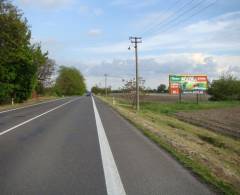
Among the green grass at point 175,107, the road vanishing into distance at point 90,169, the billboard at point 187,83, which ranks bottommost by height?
the green grass at point 175,107

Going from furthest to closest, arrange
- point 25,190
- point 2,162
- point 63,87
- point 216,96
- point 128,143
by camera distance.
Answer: point 63,87 < point 216,96 < point 128,143 < point 2,162 < point 25,190

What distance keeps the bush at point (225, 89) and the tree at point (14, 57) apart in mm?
35362

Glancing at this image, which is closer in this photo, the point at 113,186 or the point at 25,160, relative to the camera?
the point at 113,186

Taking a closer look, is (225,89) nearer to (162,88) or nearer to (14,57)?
(14,57)

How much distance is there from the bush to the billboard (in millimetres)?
6625

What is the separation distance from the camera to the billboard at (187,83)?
69.1 meters

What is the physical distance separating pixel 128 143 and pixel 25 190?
641 cm

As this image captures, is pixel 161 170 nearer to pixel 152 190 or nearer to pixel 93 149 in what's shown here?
pixel 152 190

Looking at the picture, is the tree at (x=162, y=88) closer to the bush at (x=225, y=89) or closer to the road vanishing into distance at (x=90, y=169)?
the bush at (x=225, y=89)

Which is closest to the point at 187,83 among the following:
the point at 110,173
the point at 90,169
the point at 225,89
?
the point at 225,89

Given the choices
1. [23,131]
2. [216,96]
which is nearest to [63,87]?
[216,96]

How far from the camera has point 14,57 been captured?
4819cm

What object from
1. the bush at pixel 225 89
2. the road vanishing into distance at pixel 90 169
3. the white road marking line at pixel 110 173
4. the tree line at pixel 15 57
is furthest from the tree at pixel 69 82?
the white road marking line at pixel 110 173

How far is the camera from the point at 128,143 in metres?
12.9
